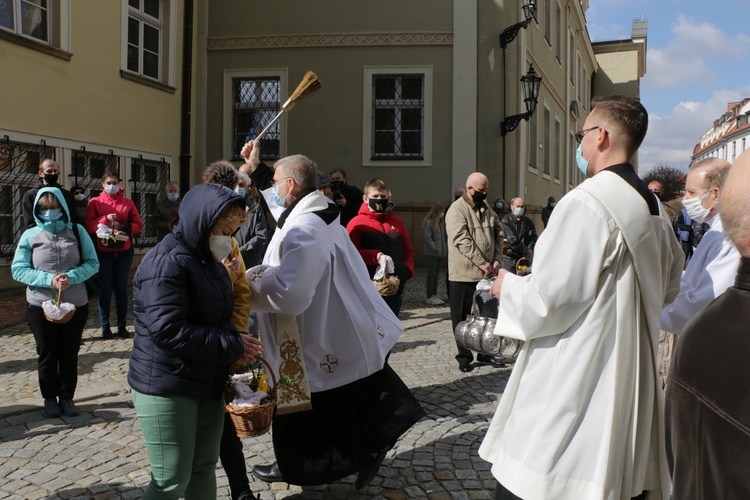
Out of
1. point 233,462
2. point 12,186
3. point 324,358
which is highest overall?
point 12,186

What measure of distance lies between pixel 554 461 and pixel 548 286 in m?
0.59

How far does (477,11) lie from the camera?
1631 centimetres

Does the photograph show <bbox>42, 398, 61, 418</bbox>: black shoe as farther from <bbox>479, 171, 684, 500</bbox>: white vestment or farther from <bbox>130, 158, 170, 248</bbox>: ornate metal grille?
<bbox>130, 158, 170, 248</bbox>: ornate metal grille

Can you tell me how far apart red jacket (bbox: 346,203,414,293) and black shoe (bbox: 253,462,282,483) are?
2.42 metres

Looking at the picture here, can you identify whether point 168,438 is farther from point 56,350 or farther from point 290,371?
point 56,350

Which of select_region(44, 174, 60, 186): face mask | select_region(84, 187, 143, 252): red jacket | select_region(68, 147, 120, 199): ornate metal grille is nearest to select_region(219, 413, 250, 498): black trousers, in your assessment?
select_region(44, 174, 60, 186): face mask

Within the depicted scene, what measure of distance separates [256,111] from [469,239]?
11698 millimetres

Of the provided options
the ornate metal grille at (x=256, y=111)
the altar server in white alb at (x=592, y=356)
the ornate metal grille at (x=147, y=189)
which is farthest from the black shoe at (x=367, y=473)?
the ornate metal grille at (x=256, y=111)

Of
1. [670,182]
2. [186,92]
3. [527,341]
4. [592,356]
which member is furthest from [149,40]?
[670,182]

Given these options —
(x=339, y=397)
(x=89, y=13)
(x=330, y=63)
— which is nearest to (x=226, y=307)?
(x=339, y=397)

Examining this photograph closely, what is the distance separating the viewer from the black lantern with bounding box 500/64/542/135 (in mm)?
15266

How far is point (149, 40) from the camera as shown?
1494 cm

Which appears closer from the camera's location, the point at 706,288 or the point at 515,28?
the point at 706,288

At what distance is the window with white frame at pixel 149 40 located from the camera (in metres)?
14.2
